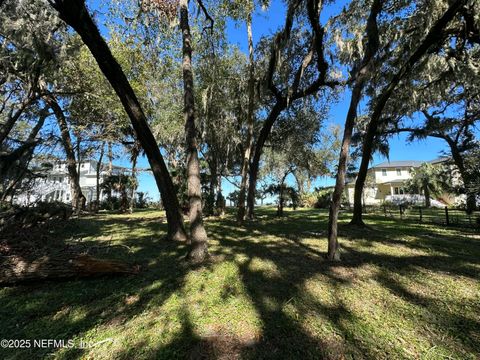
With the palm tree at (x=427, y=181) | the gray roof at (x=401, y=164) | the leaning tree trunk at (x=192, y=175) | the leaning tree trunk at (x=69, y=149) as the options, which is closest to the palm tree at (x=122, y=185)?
the leaning tree trunk at (x=69, y=149)

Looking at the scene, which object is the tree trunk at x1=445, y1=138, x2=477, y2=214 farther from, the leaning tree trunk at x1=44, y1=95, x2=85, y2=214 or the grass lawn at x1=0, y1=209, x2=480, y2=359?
the leaning tree trunk at x1=44, y1=95, x2=85, y2=214

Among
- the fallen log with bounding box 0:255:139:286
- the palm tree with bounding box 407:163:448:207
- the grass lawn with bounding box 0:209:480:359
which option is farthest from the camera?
the palm tree with bounding box 407:163:448:207

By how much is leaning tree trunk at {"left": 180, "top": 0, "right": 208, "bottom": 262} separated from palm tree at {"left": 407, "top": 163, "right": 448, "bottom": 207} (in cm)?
2372

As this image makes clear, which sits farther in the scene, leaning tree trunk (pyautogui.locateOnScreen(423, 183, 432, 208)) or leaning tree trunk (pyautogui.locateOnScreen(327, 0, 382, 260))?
leaning tree trunk (pyautogui.locateOnScreen(423, 183, 432, 208))

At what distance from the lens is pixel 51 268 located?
3791 millimetres

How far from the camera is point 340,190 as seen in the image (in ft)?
16.2

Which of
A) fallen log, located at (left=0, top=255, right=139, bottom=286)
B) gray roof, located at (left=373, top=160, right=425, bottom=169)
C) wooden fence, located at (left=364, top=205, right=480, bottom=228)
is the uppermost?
gray roof, located at (left=373, top=160, right=425, bottom=169)

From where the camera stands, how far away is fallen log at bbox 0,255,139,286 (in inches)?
146

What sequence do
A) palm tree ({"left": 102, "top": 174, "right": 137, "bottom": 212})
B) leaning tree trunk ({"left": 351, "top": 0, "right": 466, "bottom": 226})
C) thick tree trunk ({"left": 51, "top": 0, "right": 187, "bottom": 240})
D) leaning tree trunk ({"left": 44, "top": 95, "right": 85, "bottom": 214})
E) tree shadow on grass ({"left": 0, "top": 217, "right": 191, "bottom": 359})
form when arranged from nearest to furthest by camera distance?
tree shadow on grass ({"left": 0, "top": 217, "right": 191, "bottom": 359}) → thick tree trunk ({"left": 51, "top": 0, "right": 187, "bottom": 240}) → leaning tree trunk ({"left": 351, "top": 0, "right": 466, "bottom": 226}) → leaning tree trunk ({"left": 44, "top": 95, "right": 85, "bottom": 214}) → palm tree ({"left": 102, "top": 174, "right": 137, "bottom": 212})

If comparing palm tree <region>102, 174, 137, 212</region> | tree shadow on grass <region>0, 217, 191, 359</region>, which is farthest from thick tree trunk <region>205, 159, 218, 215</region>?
tree shadow on grass <region>0, 217, 191, 359</region>

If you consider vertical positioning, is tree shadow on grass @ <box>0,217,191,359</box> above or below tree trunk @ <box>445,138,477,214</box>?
below

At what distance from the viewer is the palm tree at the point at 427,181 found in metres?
21.0

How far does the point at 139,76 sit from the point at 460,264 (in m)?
15.4

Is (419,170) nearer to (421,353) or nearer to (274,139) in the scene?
(274,139)
